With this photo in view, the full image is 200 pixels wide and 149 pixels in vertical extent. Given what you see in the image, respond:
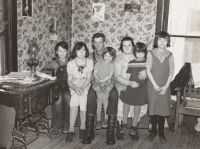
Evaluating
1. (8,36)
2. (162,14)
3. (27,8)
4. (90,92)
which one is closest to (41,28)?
(27,8)

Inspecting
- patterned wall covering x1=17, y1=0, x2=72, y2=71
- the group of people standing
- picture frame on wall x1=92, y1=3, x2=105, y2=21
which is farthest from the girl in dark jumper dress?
picture frame on wall x1=92, y1=3, x2=105, y2=21

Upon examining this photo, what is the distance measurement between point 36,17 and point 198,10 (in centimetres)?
243

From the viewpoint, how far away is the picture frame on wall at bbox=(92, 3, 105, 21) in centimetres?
534

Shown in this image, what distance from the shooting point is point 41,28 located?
183 inches

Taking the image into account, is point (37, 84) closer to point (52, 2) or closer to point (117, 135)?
point (117, 135)

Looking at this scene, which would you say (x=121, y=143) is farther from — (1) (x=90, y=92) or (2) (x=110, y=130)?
(1) (x=90, y=92)

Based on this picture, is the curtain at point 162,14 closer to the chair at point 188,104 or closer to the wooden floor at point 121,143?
the chair at point 188,104

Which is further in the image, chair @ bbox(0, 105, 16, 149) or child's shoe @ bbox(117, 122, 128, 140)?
child's shoe @ bbox(117, 122, 128, 140)

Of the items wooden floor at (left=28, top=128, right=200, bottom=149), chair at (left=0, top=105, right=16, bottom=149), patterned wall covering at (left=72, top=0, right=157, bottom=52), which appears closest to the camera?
chair at (left=0, top=105, right=16, bottom=149)

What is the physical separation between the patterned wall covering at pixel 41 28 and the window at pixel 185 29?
1637 millimetres

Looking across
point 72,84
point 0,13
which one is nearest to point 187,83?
point 72,84

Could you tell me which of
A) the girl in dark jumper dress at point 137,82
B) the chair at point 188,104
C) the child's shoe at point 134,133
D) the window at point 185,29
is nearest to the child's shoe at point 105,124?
the child's shoe at point 134,133

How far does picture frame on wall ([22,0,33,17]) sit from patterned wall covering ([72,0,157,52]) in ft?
4.27

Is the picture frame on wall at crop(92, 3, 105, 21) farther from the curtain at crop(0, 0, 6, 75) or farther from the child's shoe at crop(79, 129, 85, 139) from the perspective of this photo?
the child's shoe at crop(79, 129, 85, 139)
